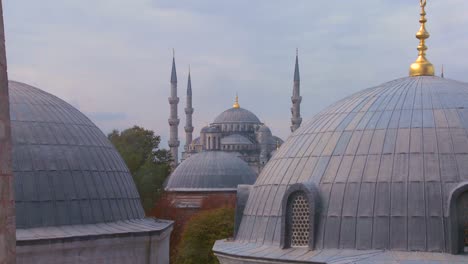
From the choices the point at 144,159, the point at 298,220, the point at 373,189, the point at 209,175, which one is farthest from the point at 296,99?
the point at 373,189

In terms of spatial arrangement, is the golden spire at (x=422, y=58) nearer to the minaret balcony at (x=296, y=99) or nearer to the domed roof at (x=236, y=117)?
the minaret balcony at (x=296, y=99)

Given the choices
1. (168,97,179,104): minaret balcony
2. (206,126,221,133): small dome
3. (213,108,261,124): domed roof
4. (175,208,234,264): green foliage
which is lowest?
(175,208,234,264): green foliage

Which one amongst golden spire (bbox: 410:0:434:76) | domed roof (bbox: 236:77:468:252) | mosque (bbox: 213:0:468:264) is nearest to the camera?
mosque (bbox: 213:0:468:264)

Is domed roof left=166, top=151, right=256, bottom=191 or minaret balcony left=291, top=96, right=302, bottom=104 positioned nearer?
domed roof left=166, top=151, right=256, bottom=191

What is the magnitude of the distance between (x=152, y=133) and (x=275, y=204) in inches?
1349

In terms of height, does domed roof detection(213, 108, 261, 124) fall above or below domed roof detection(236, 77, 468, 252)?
above

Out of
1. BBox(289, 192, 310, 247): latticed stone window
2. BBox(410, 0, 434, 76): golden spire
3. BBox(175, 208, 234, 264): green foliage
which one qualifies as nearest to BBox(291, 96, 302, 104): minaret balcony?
BBox(175, 208, 234, 264): green foliage

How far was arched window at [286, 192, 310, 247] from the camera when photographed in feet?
48.4

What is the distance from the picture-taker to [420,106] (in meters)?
15.4

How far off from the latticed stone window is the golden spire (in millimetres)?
4623

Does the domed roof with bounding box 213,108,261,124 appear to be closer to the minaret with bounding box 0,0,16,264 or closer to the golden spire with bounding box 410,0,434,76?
the golden spire with bounding box 410,0,434,76

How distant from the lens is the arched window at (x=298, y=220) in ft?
48.4

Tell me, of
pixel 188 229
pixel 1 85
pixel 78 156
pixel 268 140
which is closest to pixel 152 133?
pixel 188 229

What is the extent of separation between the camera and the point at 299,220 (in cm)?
1484
